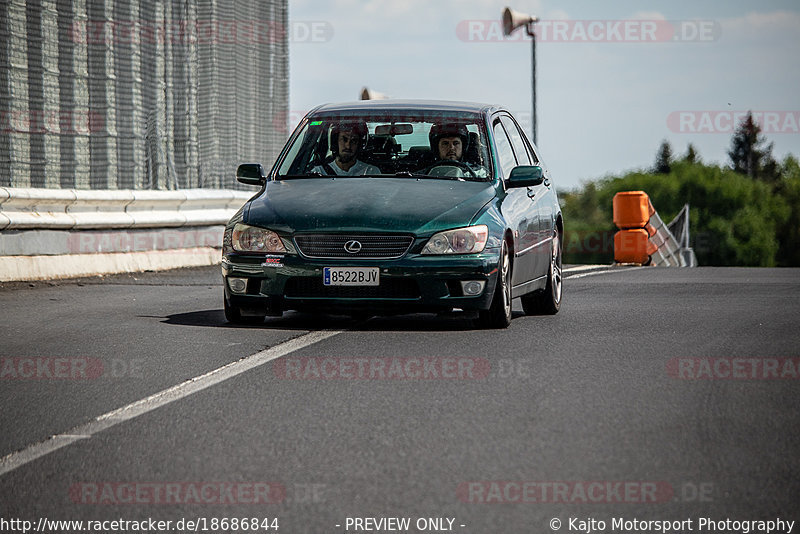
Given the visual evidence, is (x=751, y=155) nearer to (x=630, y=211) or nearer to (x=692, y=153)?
(x=692, y=153)

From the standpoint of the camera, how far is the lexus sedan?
9.42m

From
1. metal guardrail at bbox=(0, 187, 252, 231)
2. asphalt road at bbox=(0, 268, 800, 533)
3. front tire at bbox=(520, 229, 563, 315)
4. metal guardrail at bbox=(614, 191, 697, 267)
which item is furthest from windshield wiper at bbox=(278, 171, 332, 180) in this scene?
metal guardrail at bbox=(614, 191, 697, 267)

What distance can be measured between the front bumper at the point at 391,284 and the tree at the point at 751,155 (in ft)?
552

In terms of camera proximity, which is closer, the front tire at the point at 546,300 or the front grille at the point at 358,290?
the front grille at the point at 358,290

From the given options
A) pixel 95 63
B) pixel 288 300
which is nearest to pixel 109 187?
pixel 95 63

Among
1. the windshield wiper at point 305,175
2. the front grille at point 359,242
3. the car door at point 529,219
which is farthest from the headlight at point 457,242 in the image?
the windshield wiper at point 305,175

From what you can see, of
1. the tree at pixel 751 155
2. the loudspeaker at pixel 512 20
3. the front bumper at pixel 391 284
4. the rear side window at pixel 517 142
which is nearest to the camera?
the front bumper at pixel 391 284

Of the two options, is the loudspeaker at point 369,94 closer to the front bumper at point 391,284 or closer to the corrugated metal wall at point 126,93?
the corrugated metal wall at point 126,93

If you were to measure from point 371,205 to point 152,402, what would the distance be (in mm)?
3348

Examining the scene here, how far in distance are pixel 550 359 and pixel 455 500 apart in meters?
3.42

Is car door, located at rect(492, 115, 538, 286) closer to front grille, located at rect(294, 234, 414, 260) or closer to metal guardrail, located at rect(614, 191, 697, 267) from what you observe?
front grille, located at rect(294, 234, 414, 260)

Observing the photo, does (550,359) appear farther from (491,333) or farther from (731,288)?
(731,288)

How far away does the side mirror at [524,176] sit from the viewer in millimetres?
10195

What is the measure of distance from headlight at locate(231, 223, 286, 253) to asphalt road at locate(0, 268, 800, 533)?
0.57 metres
